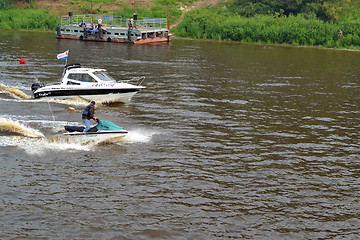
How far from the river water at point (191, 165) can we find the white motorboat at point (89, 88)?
547 millimetres

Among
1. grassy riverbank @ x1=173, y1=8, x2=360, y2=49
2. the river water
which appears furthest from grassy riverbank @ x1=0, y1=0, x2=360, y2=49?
the river water

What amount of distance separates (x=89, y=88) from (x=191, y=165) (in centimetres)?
1204

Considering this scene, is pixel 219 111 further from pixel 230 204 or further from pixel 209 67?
pixel 209 67

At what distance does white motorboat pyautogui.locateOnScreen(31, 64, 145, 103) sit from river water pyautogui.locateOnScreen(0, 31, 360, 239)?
547mm

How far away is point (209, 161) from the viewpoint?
65.0 ft

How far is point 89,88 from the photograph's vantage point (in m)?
29.4

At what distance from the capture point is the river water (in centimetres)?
1468

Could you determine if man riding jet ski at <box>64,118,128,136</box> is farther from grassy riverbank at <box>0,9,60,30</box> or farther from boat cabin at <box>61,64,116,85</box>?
grassy riverbank at <box>0,9,60,30</box>

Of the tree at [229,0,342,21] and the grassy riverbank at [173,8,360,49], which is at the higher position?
the tree at [229,0,342,21]

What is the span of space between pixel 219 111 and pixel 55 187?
13.4 m

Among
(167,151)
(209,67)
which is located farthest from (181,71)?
(167,151)

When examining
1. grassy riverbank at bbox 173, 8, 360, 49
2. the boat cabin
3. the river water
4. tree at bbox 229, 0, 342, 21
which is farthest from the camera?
tree at bbox 229, 0, 342, 21

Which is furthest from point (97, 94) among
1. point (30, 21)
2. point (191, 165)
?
point (30, 21)

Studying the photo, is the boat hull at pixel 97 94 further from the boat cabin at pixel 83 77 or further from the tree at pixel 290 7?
the tree at pixel 290 7
